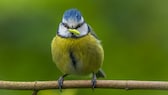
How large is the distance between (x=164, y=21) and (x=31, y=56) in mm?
689

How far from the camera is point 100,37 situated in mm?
2664

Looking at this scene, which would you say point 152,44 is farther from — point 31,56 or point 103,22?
point 31,56

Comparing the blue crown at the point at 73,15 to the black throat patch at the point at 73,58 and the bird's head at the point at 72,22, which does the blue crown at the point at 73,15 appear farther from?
the black throat patch at the point at 73,58

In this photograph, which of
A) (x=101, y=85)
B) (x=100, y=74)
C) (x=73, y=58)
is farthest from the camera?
(x=100, y=74)

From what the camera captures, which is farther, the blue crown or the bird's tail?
the bird's tail

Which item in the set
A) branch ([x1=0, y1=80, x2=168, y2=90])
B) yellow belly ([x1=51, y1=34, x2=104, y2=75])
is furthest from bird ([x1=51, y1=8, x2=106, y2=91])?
branch ([x1=0, y1=80, x2=168, y2=90])

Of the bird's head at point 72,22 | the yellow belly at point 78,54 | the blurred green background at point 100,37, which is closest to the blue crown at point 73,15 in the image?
the bird's head at point 72,22

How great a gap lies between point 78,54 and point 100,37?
292mm

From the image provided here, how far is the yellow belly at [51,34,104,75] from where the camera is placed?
7.86 feet

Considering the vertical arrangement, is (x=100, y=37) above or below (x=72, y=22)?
below

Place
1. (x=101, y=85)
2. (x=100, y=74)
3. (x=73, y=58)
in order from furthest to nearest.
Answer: (x=100, y=74) → (x=73, y=58) → (x=101, y=85)

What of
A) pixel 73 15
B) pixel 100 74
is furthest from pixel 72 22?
pixel 100 74

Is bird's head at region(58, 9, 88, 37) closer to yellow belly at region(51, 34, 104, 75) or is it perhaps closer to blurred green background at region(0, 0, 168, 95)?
yellow belly at region(51, 34, 104, 75)

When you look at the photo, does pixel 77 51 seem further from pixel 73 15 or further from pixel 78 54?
pixel 73 15
